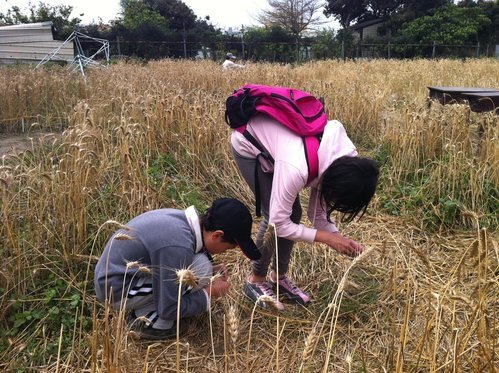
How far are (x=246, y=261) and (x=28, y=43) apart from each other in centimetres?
1504

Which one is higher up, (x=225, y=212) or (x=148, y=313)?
(x=225, y=212)

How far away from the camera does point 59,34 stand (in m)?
18.4

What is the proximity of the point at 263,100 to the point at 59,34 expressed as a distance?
19.8m

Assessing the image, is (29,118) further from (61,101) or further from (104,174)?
(104,174)

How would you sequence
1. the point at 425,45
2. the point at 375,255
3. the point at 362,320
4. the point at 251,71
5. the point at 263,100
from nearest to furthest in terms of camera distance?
the point at 263,100 < the point at 362,320 < the point at 375,255 < the point at 251,71 < the point at 425,45

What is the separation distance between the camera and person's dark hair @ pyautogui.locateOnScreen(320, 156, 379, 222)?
4.70 feet

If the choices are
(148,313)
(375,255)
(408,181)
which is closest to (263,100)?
(148,313)

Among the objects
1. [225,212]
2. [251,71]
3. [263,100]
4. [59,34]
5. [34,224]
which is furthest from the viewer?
[59,34]

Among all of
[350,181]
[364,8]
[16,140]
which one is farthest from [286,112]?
[364,8]

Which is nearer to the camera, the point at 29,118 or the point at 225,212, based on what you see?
the point at 225,212

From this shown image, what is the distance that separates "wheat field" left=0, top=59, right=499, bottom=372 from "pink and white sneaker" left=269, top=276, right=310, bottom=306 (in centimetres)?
5

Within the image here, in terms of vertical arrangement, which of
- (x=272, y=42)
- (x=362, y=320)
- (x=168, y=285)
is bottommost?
(x=362, y=320)

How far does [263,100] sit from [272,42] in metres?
18.0

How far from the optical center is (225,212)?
158 cm
